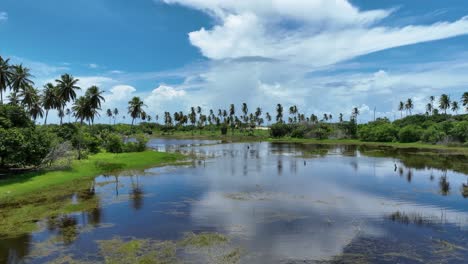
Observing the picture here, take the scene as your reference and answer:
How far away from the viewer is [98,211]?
29.1 meters

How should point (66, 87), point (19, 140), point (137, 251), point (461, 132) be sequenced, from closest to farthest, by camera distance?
point (137, 251) → point (19, 140) → point (66, 87) → point (461, 132)

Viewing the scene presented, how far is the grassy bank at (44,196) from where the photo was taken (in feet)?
85.4

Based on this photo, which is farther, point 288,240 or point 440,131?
point 440,131

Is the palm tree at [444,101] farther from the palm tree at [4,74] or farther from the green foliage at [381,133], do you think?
the palm tree at [4,74]

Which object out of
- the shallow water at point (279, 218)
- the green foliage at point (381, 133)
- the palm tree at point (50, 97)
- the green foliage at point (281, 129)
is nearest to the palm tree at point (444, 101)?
the green foliage at point (381, 133)

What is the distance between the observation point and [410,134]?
11606 centimetres

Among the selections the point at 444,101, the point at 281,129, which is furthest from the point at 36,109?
the point at 444,101

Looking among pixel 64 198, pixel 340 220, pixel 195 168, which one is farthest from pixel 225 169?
pixel 340 220

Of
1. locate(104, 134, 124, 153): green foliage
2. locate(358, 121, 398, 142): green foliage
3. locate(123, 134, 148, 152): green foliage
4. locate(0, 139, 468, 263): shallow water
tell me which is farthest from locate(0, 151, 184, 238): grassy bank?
locate(358, 121, 398, 142): green foliage

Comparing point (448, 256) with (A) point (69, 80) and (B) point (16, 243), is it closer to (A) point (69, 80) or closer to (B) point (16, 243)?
(B) point (16, 243)

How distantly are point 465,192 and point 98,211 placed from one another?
38.8 meters

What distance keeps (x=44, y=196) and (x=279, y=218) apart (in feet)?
81.0

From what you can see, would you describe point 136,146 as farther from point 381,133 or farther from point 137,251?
point 381,133

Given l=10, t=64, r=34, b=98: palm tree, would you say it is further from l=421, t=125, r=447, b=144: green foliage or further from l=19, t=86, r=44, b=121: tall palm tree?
l=421, t=125, r=447, b=144: green foliage
